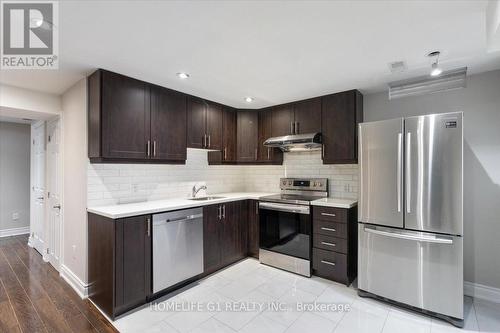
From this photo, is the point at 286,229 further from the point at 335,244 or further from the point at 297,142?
the point at 297,142

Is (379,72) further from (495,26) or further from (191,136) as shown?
(191,136)

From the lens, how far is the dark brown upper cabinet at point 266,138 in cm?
394

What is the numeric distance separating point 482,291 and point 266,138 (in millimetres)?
3196

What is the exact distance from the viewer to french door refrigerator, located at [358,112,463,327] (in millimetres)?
2152

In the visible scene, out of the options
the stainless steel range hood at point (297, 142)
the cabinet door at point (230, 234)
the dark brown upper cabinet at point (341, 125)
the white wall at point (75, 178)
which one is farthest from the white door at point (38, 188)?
the dark brown upper cabinet at point (341, 125)

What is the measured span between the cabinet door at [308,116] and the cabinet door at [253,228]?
130 centimetres

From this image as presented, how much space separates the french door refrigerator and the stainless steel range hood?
2.39 ft

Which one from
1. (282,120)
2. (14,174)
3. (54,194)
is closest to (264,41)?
(282,120)

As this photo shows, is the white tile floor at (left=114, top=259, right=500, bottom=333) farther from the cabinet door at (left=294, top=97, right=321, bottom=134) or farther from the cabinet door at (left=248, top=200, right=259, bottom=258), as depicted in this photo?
the cabinet door at (left=294, top=97, right=321, bottom=134)

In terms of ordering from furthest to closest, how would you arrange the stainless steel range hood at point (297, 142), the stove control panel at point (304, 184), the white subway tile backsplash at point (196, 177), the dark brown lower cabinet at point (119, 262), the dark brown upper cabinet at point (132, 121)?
the stove control panel at point (304, 184)
the stainless steel range hood at point (297, 142)
the white subway tile backsplash at point (196, 177)
the dark brown upper cabinet at point (132, 121)
the dark brown lower cabinet at point (119, 262)

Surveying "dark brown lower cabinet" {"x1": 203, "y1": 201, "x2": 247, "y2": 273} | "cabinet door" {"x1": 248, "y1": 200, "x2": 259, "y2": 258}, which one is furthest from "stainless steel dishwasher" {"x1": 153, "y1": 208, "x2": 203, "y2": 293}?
"cabinet door" {"x1": 248, "y1": 200, "x2": 259, "y2": 258}

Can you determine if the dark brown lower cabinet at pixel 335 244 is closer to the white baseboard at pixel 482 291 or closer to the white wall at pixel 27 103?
the white baseboard at pixel 482 291

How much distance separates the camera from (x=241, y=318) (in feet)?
7.43

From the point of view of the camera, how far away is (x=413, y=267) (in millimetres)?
2320
